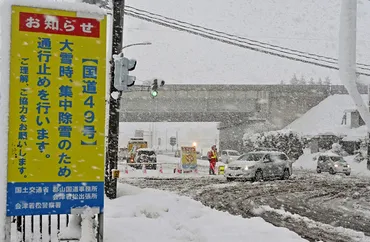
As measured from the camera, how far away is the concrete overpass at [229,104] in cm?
5591

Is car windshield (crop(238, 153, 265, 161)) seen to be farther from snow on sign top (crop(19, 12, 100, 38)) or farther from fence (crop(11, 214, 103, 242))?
snow on sign top (crop(19, 12, 100, 38))

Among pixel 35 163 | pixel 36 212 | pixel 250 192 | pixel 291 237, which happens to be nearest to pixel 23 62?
pixel 35 163

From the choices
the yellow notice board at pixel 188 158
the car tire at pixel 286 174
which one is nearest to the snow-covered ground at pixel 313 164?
the car tire at pixel 286 174

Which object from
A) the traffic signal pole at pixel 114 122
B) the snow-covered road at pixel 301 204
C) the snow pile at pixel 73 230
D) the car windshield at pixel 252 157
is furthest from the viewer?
the car windshield at pixel 252 157

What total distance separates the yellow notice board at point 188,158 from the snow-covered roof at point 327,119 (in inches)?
853

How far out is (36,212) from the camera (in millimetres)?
5742

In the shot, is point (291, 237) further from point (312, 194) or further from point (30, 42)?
point (312, 194)

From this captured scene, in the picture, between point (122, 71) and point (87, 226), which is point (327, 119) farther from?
point (87, 226)

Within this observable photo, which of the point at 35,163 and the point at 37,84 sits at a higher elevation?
the point at 37,84

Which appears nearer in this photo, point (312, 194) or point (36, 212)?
point (36, 212)

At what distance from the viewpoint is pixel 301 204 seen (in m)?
15.6

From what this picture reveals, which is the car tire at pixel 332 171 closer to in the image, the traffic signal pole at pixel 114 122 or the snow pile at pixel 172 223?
the snow pile at pixel 172 223

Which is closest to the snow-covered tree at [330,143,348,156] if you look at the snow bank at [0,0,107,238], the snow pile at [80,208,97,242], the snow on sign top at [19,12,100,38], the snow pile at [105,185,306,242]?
the snow pile at [105,185,306,242]

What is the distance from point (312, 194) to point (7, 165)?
50.5 feet
